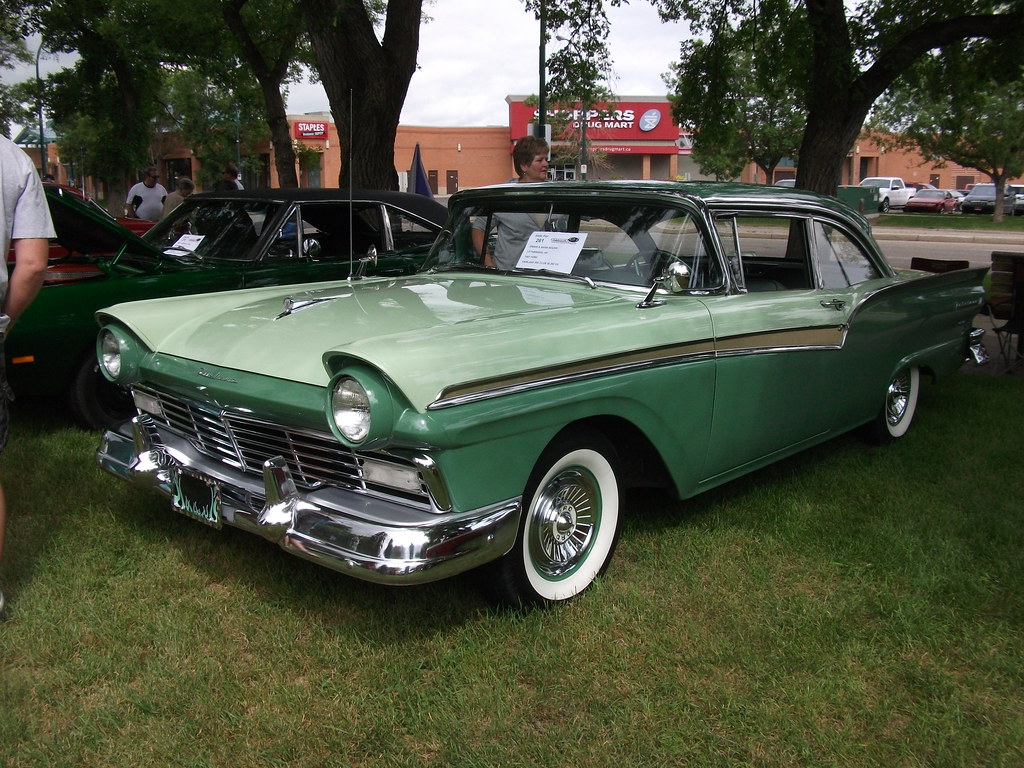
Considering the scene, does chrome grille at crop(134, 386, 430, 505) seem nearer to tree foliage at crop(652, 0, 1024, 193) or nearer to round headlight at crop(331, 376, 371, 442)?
round headlight at crop(331, 376, 371, 442)

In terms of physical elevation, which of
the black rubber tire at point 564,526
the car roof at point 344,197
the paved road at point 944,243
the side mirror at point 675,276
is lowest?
the black rubber tire at point 564,526

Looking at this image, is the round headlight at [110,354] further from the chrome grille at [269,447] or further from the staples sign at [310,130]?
the staples sign at [310,130]

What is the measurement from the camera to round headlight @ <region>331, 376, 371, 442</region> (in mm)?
2668

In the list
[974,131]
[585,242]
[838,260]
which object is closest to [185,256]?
[585,242]

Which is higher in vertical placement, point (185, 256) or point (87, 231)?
point (87, 231)

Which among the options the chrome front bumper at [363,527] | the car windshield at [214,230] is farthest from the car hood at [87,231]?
the chrome front bumper at [363,527]

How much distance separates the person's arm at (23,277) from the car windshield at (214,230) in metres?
3.11

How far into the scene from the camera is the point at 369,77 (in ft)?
28.6

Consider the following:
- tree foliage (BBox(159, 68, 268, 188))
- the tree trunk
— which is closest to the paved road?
the tree trunk

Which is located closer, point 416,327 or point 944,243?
point 416,327

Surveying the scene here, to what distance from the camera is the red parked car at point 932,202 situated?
38.2m

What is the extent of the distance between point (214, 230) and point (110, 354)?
9.89 feet

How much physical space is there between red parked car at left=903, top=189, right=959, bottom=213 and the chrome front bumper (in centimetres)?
4036

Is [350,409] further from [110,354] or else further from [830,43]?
[830,43]
